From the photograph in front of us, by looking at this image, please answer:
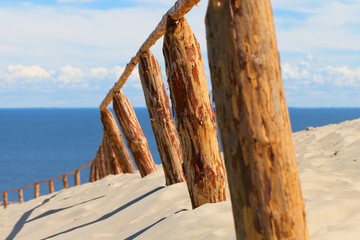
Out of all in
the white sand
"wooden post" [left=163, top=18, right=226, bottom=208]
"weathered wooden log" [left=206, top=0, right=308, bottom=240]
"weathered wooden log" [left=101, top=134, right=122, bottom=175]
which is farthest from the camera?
"weathered wooden log" [left=101, top=134, right=122, bottom=175]

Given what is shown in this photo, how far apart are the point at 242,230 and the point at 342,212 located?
1172 millimetres

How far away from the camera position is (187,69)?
3.63 m

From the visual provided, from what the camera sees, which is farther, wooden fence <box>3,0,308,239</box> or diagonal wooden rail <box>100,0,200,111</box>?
diagonal wooden rail <box>100,0,200,111</box>

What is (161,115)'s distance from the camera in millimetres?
5281

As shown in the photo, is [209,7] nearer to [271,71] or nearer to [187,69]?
[271,71]

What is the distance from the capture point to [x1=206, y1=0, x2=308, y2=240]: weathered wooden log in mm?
1850

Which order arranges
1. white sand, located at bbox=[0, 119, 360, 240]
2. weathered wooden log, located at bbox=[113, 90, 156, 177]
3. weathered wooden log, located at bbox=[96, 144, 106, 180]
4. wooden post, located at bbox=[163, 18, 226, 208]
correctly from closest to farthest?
white sand, located at bbox=[0, 119, 360, 240]
wooden post, located at bbox=[163, 18, 226, 208]
weathered wooden log, located at bbox=[113, 90, 156, 177]
weathered wooden log, located at bbox=[96, 144, 106, 180]

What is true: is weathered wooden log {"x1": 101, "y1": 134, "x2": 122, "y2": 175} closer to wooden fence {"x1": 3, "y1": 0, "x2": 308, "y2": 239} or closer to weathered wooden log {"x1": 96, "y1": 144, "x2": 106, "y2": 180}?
weathered wooden log {"x1": 96, "y1": 144, "x2": 106, "y2": 180}

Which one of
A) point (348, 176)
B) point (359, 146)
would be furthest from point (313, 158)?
point (348, 176)

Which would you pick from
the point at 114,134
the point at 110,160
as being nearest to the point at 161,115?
the point at 114,134

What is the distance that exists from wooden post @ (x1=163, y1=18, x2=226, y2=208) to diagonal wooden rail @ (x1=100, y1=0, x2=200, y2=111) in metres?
0.14

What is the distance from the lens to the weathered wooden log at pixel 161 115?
5137 millimetres

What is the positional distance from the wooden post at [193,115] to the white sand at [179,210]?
0.85ft

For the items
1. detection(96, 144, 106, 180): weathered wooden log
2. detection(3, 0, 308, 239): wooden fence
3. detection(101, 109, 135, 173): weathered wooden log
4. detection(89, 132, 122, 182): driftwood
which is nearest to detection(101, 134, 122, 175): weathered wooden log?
detection(89, 132, 122, 182): driftwood
